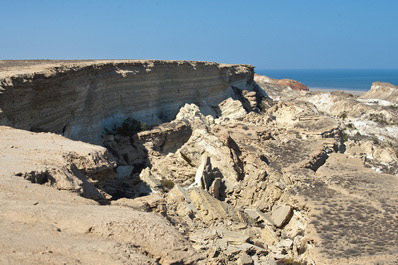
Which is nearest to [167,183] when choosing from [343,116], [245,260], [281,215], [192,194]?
[192,194]

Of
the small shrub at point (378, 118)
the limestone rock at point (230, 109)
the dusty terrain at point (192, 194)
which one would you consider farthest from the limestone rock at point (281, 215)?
the small shrub at point (378, 118)

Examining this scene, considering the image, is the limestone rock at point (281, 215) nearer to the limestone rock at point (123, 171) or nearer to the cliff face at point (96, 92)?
the limestone rock at point (123, 171)

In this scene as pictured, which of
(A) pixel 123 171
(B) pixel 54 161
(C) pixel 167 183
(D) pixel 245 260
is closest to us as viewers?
(B) pixel 54 161

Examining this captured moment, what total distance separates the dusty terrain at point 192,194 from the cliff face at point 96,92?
0.41 ft

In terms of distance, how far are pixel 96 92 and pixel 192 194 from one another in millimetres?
7232

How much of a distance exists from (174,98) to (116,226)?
19415mm

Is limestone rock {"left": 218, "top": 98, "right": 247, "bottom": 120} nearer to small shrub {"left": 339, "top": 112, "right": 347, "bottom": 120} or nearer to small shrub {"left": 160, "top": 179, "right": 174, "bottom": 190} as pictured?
small shrub {"left": 339, "top": 112, "right": 347, "bottom": 120}

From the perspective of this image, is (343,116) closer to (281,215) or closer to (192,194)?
(281,215)

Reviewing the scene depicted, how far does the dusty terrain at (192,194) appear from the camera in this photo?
5676 millimetres

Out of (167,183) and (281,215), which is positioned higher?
(167,183)

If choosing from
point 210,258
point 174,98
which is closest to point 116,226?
point 210,258

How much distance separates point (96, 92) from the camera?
1764 cm

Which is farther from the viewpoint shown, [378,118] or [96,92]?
Answer: [378,118]

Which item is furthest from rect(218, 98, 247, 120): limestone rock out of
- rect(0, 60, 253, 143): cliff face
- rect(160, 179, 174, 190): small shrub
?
rect(160, 179, 174, 190): small shrub
